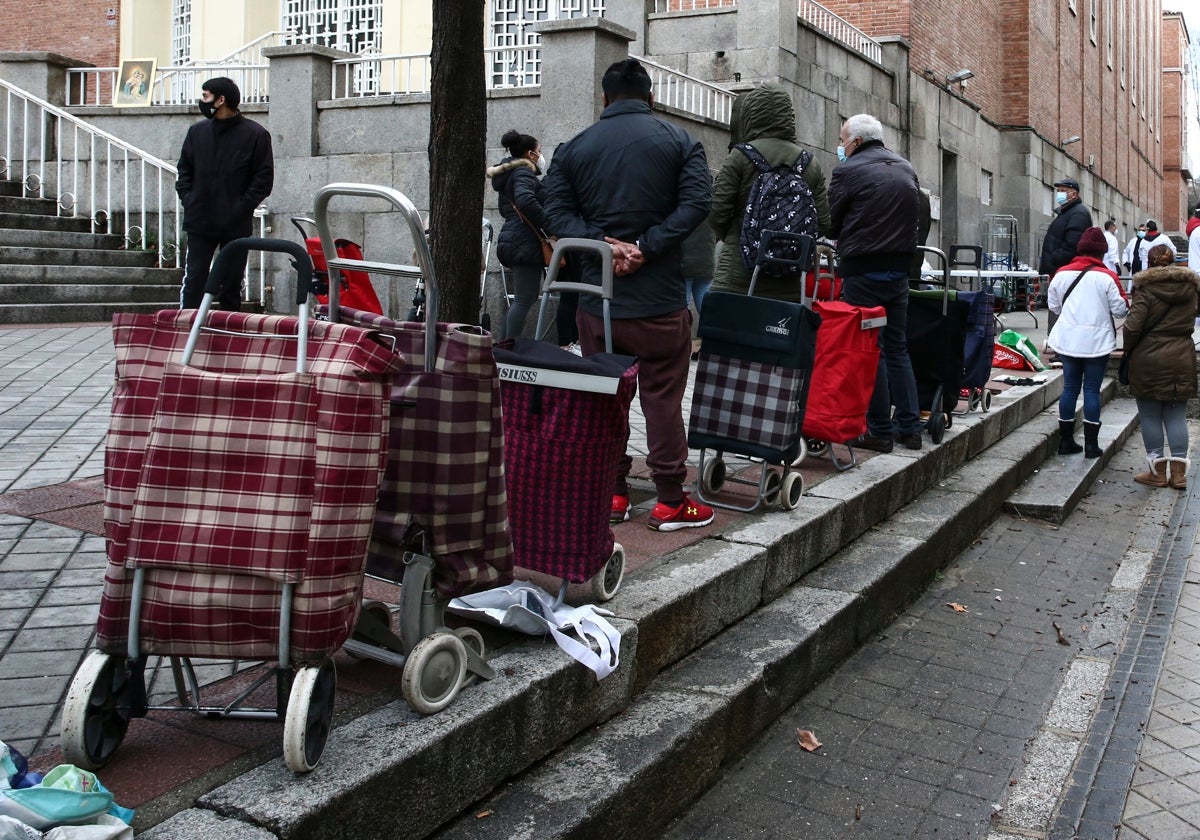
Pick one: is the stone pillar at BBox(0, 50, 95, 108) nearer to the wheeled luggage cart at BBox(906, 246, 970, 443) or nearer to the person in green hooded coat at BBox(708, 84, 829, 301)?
the person in green hooded coat at BBox(708, 84, 829, 301)

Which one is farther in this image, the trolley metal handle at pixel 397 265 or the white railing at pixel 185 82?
the white railing at pixel 185 82

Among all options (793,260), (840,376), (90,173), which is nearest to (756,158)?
(793,260)

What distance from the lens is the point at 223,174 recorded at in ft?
30.3

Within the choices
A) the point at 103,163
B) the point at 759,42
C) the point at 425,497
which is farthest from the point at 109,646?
the point at 759,42

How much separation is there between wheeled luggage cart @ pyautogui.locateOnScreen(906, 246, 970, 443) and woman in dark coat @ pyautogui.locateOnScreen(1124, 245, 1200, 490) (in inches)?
64.4

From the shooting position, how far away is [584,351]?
5160 mm

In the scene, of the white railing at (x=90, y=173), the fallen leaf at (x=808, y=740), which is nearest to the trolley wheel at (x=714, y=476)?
the fallen leaf at (x=808, y=740)

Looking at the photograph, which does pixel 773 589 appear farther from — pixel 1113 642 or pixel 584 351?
pixel 1113 642

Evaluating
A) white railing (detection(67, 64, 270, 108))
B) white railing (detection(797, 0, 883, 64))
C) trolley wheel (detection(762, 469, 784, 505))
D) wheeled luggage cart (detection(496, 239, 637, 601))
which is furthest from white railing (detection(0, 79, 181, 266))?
wheeled luggage cart (detection(496, 239, 637, 601))

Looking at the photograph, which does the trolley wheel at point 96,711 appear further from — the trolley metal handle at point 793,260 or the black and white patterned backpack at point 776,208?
the black and white patterned backpack at point 776,208

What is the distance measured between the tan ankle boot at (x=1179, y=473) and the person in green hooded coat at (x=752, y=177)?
158 inches

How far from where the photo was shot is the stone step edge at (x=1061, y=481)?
8.31 metres

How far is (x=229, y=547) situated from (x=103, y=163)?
13.1 meters

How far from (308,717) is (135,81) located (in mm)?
16590
